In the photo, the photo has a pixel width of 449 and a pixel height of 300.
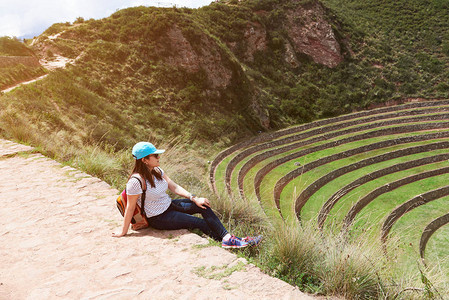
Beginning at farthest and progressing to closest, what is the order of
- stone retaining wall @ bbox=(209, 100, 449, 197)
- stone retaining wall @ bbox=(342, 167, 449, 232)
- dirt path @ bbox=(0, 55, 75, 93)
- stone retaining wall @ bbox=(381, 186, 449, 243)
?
1. stone retaining wall @ bbox=(209, 100, 449, 197)
2. dirt path @ bbox=(0, 55, 75, 93)
3. stone retaining wall @ bbox=(342, 167, 449, 232)
4. stone retaining wall @ bbox=(381, 186, 449, 243)

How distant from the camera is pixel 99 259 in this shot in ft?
10.9

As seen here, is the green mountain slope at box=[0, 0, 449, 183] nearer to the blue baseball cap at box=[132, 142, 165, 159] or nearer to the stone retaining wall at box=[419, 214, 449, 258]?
the blue baseball cap at box=[132, 142, 165, 159]

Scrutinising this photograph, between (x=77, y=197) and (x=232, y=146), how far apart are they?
19.1 metres

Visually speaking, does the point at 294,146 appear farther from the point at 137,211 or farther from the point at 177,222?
the point at 137,211

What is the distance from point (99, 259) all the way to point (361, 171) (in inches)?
835

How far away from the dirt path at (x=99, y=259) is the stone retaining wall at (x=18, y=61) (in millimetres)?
16350

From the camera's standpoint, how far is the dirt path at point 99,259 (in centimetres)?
277

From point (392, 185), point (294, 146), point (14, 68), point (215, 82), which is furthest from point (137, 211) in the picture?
point (215, 82)

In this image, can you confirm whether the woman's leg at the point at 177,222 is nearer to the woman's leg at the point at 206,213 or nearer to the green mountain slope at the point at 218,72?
the woman's leg at the point at 206,213

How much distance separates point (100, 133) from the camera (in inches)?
461

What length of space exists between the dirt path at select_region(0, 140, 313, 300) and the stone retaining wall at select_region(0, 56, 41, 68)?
53.6ft

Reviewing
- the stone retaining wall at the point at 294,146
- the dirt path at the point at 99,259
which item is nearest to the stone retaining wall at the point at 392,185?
the stone retaining wall at the point at 294,146

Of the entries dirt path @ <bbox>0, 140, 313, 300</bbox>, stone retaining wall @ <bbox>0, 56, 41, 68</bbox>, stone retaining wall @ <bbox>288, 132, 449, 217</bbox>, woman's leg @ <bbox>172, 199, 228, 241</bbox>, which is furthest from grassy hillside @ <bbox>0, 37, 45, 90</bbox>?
stone retaining wall @ <bbox>288, 132, 449, 217</bbox>

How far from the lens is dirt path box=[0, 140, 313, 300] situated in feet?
9.09
